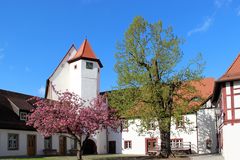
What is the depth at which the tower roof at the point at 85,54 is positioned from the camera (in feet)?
152

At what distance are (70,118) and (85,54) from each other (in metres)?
17.9

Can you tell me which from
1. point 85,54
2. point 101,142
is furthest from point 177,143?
point 85,54

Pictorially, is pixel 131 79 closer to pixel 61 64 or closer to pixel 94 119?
pixel 94 119

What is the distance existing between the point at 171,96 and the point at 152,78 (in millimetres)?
2233

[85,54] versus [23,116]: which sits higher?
[85,54]

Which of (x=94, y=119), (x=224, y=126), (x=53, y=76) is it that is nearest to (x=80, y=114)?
(x=94, y=119)

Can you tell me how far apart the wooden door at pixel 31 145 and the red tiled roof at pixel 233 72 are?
20.5m

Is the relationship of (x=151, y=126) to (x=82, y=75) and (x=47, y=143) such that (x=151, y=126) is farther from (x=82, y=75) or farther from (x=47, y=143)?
(x=82, y=75)

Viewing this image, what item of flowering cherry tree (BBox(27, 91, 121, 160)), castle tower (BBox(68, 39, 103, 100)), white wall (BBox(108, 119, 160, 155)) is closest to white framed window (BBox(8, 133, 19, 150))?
flowering cherry tree (BBox(27, 91, 121, 160))

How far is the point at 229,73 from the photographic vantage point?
26.3m

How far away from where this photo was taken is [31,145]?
38.8 meters

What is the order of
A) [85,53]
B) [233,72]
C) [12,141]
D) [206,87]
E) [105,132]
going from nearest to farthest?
1. [233,72]
2. [12,141]
3. [206,87]
4. [85,53]
5. [105,132]

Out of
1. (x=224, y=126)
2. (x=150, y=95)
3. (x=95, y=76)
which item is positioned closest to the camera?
(x=224, y=126)

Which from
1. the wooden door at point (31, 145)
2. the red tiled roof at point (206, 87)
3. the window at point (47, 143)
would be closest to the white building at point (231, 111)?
the red tiled roof at point (206, 87)
